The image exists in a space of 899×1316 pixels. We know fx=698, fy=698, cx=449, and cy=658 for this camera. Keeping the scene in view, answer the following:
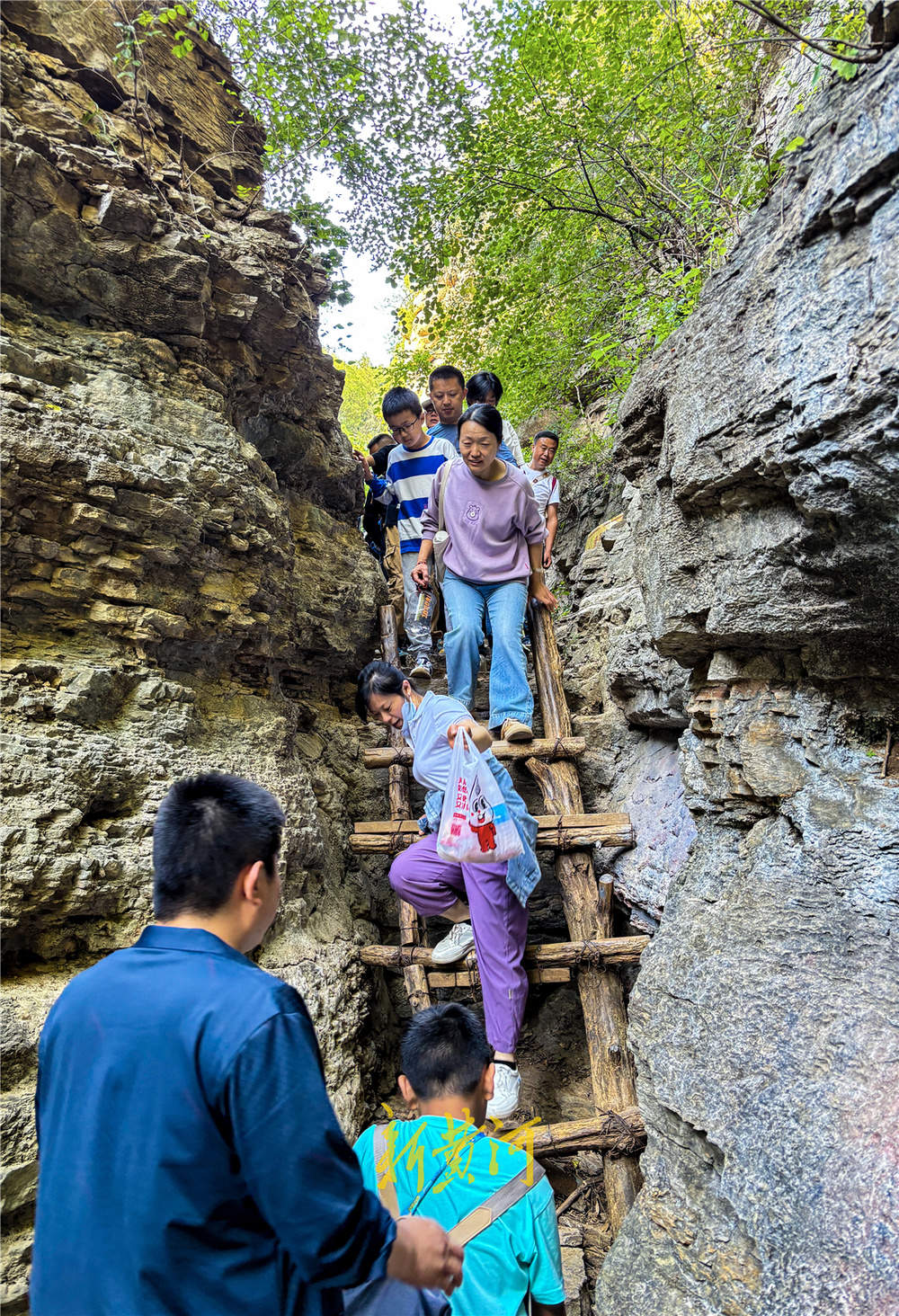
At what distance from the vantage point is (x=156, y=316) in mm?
3689

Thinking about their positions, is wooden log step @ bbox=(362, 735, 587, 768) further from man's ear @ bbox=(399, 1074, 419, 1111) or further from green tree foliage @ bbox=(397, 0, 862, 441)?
green tree foliage @ bbox=(397, 0, 862, 441)

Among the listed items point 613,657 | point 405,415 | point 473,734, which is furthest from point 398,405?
point 473,734

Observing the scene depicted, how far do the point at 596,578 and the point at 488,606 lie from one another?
172cm

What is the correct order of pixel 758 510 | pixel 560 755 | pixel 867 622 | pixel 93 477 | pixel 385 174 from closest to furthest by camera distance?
pixel 867 622
pixel 758 510
pixel 93 477
pixel 560 755
pixel 385 174

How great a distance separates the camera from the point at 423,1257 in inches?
47.7

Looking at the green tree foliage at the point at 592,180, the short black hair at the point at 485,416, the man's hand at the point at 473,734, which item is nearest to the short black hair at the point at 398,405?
the short black hair at the point at 485,416

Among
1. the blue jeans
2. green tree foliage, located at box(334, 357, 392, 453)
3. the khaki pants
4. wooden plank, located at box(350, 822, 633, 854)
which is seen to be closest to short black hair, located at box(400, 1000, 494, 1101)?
wooden plank, located at box(350, 822, 633, 854)

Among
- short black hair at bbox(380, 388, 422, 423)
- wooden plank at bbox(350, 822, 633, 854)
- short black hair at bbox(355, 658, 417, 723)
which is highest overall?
short black hair at bbox(380, 388, 422, 423)

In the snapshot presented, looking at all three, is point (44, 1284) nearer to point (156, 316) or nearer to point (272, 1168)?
point (272, 1168)

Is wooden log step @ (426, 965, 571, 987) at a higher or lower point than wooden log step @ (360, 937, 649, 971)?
lower

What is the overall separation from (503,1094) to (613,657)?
2375 millimetres

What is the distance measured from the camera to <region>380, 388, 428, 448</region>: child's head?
5000 mm

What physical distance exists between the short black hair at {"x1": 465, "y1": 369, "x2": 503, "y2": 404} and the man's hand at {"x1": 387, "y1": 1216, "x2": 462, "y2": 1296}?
4973 millimetres

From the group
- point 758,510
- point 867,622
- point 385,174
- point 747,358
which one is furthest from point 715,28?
point 867,622
